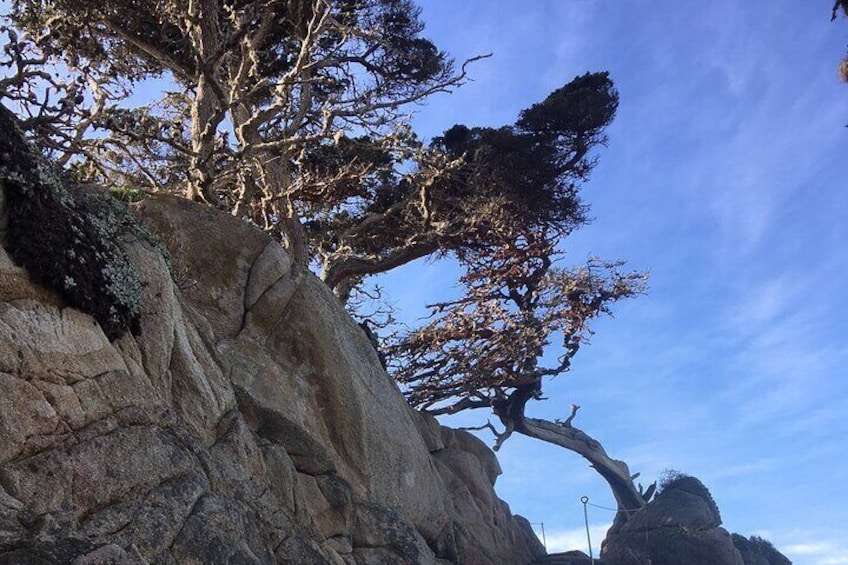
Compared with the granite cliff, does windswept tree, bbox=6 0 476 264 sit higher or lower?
higher

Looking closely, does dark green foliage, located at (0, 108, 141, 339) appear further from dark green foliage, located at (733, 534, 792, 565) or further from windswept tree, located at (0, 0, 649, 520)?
dark green foliage, located at (733, 534, 792, 565)

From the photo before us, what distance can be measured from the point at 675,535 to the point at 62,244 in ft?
83.8

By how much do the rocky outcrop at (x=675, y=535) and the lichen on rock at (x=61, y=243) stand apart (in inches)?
885

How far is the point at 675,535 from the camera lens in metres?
29.0

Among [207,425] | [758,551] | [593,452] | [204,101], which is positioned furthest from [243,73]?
[758,551]

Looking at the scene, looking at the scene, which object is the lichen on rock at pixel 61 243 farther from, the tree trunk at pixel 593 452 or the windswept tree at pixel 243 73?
the tree trunk at pixel 593 452

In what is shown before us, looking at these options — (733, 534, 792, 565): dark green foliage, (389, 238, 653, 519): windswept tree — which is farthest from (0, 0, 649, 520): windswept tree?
(733, 534, 792, 565): dark green foliage

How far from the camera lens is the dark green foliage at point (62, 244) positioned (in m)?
8.16

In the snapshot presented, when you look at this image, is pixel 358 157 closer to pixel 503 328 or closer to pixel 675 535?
pixel 503 328

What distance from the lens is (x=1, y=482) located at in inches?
258

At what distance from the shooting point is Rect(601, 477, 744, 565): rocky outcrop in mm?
28484

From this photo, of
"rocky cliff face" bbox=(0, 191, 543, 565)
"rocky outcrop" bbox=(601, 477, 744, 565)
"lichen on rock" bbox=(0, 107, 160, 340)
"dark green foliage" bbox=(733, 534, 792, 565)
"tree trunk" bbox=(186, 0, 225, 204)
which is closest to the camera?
"rocky cliff face" bbox=(0, 191, 543, 565)

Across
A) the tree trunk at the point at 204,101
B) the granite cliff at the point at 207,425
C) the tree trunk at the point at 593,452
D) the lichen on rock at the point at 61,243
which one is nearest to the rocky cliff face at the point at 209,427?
the granite cliff at the point at 207,425

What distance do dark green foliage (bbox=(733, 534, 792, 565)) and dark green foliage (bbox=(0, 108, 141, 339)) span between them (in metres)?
30.2
